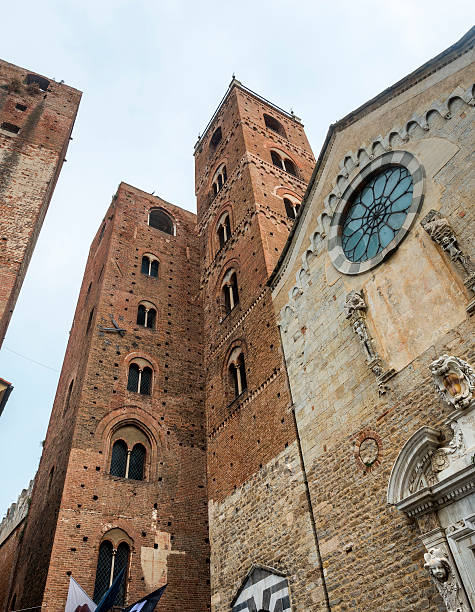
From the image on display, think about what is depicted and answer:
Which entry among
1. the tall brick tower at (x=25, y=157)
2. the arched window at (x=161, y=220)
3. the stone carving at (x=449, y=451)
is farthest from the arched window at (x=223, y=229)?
the stone carving at (x=449, y=451)

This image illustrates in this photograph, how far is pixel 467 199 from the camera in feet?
25.9

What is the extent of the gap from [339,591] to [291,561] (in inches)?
55.5

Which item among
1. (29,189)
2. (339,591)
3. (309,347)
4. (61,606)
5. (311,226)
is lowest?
(339,591)

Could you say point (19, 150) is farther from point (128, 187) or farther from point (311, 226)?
point (311, 226)

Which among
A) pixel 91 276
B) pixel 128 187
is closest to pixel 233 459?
pixel 91 276

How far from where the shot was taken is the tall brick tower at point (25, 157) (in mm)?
12039

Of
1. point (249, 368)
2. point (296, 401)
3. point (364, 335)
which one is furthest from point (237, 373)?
point (364, 335)

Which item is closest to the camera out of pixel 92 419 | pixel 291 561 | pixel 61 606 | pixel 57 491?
pixel 291 561

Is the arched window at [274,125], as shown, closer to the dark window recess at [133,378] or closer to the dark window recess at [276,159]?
the dark window recess at [276,159]

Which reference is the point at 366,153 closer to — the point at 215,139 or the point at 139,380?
the point at 139,380

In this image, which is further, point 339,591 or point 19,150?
point 19,150

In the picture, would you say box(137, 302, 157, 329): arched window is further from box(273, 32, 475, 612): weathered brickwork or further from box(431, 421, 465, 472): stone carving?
box(431, 421, 465, 472): stone carving

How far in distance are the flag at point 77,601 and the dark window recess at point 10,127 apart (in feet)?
42.6

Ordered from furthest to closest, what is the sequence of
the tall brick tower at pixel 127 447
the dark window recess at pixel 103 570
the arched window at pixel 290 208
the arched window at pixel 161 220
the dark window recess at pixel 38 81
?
the arched window at pixel 161 220, the dark window recess at pixel 38 81, the arched window at pixel 290 208, the tall brick tower at pixel 127 447, the dark window recess at pixel 103 570
